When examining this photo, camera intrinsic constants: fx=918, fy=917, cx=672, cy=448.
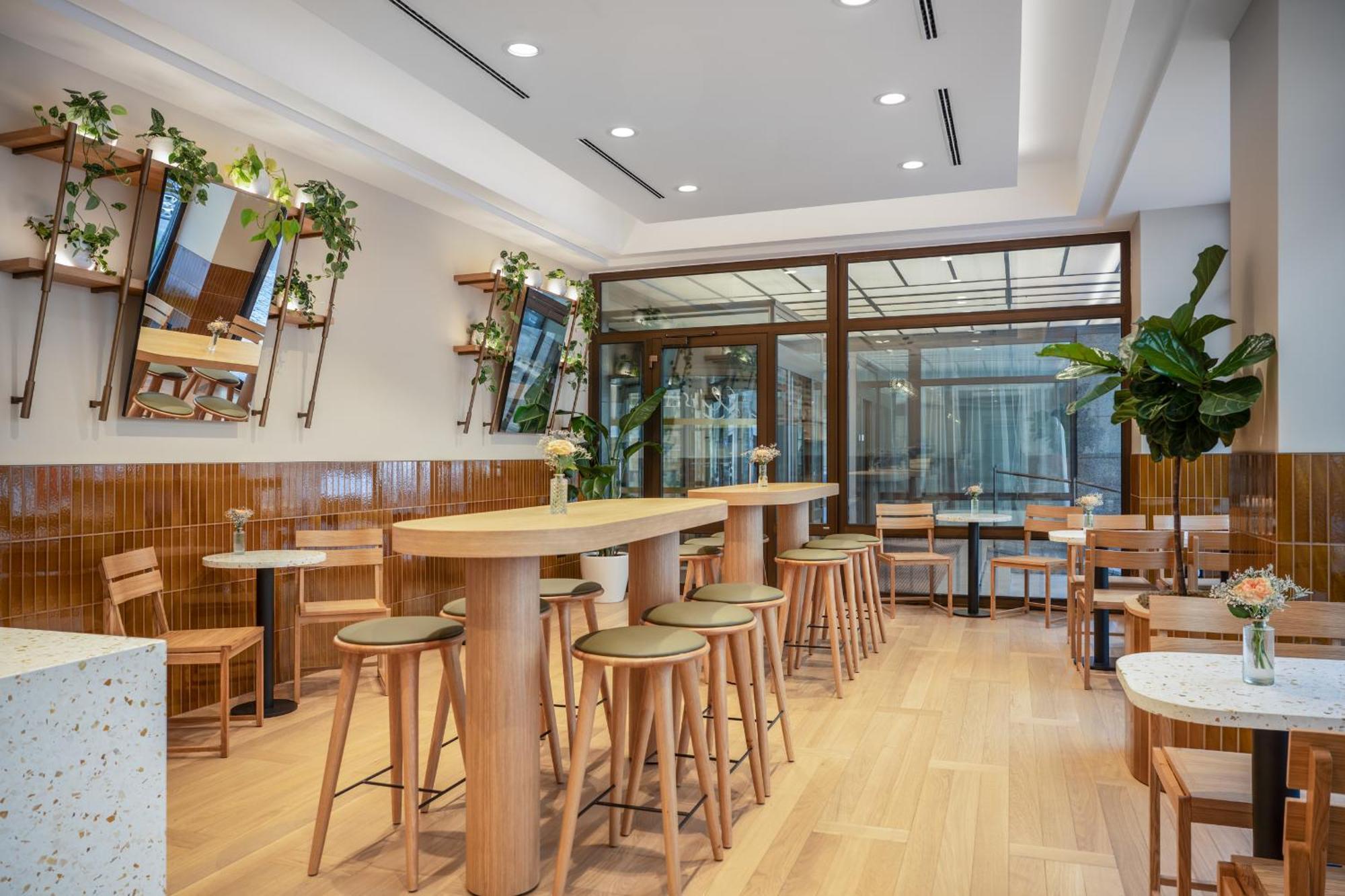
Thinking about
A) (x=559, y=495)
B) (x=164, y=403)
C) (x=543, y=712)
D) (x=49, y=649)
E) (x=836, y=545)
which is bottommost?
(x=543, y=712)

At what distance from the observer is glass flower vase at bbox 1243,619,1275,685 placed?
2.20 meters

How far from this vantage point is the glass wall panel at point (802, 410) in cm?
803

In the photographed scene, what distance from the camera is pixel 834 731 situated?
431cm

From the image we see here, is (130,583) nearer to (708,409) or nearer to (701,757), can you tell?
(701,757)

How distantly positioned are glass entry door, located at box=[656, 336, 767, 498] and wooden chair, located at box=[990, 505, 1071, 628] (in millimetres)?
2324

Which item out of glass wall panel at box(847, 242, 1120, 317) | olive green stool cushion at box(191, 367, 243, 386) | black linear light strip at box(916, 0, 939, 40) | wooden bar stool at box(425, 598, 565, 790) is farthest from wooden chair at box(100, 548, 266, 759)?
glass wall panel at box(847, 242, 1120, 317)

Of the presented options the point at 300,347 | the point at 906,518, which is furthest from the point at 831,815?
the point at 906,518

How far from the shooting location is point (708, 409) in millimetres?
8453

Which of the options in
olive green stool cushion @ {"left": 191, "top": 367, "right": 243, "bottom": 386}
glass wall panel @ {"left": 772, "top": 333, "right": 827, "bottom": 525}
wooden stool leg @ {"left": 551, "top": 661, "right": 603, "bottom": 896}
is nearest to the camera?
wooden stool leg @ {"left": 551, "top": 661, "right": 603, "bottom": 896}

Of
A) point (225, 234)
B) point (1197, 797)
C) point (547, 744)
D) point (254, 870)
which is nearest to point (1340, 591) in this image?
point (1197, 797)

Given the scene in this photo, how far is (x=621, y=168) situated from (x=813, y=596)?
A: 9.72ft

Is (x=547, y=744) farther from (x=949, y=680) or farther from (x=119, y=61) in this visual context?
(x=119, y=61)

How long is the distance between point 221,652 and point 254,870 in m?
1.37

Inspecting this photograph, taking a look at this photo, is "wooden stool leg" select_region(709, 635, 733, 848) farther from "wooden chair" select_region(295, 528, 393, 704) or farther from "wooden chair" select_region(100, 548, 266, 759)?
"wooden chair" select_region(295, 528, 393, 704)
